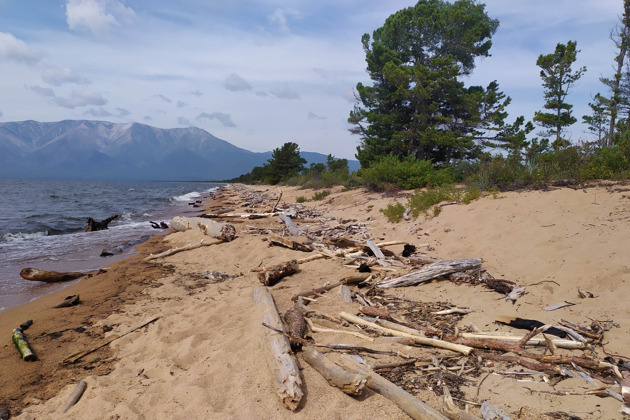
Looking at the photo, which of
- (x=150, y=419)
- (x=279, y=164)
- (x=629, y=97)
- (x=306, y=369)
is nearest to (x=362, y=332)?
(x=306, y=369)

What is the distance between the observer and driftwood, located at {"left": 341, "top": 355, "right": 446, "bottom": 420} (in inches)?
98.7

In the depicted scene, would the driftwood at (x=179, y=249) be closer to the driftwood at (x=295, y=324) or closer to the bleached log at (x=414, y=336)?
the driftwood at (x=295, y=324)

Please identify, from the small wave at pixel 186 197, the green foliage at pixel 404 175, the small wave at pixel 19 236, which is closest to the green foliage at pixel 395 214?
the green foliage at pixel 404 175

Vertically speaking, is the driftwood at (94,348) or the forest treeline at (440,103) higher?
the forest treeline at (440,103)

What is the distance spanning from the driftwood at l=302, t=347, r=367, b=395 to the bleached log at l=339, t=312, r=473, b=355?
3.09 ft

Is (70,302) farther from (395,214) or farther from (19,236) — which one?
(19,236)

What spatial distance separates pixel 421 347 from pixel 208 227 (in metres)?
8.96

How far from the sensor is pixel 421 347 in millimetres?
3691

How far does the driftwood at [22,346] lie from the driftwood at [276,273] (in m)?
3.45

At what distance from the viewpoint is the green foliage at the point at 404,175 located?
14531mm

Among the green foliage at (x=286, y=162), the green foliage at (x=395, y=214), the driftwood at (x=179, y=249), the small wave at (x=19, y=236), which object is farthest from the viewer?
the green foliage at (x=286, y=162)

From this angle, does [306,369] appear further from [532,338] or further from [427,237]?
[427,237]

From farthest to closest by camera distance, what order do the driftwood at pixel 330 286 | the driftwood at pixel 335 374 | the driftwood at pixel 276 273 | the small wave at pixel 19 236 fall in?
the small wave at pixel 19 236
the driftwood at pixel 276 273
the driftwood at pixel 330 286
the driftwood at pixel 335 374

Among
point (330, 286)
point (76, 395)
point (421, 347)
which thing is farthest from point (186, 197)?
point (421, 347)
